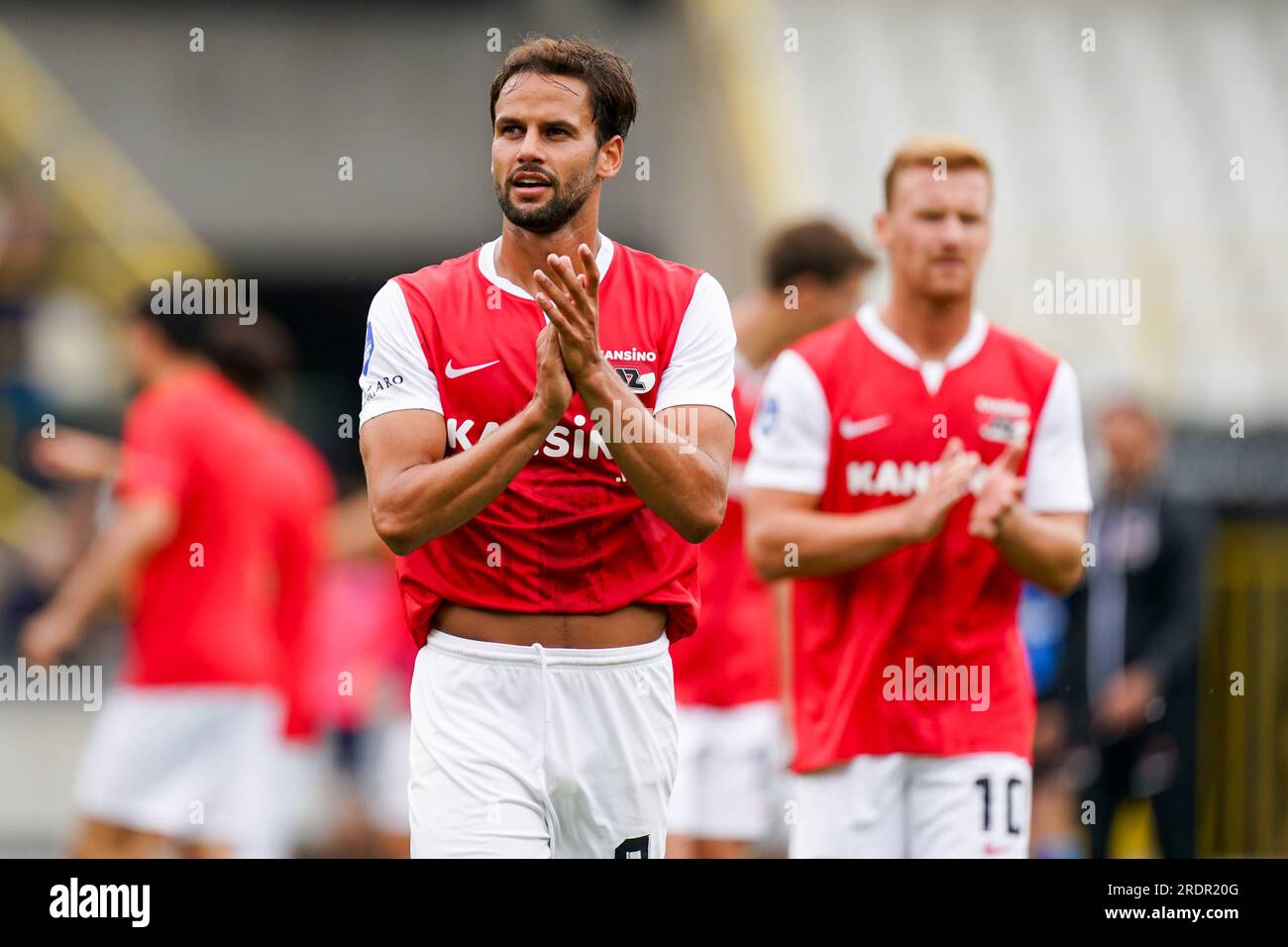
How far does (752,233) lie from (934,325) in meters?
9.71

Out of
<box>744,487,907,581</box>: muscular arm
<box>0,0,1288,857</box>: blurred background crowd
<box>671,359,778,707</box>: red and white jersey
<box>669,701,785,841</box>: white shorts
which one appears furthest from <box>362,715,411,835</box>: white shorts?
<box>744,487,907,581</box>: muscular arm

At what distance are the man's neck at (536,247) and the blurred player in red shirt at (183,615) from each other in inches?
145

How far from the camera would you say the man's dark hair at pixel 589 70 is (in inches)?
185

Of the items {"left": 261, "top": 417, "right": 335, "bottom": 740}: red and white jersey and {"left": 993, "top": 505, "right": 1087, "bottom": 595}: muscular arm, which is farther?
{"left": 261, "top": 417, "right": 335, "bottom": 740}: red and white jersey

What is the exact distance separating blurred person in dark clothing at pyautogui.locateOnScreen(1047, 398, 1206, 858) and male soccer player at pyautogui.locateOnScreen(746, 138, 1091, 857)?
4109 mm

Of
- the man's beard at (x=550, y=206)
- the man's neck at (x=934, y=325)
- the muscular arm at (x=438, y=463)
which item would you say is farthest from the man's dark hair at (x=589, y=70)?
the man's neck at (x=934, y=325)

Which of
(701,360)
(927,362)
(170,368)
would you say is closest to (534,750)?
Answer: (701,360)

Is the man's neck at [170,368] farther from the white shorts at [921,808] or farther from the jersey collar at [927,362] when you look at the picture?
the white shorts at [921,808]

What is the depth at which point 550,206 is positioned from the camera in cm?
466

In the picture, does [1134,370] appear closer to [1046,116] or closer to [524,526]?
[1046,116]

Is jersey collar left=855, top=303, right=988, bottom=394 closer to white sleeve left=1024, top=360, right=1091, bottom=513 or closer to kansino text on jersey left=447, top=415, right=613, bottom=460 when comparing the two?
white sleeve left=1024, top=360, right=1091, bottom=513

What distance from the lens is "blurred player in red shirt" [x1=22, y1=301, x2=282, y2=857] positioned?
805 centimetres
